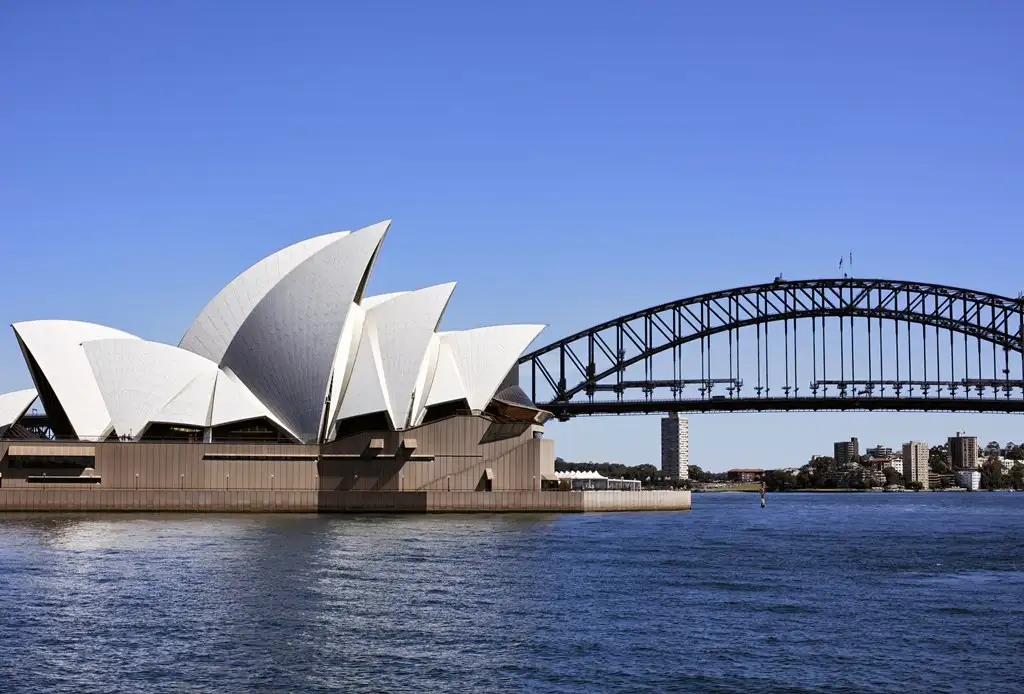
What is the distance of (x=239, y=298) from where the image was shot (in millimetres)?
68938

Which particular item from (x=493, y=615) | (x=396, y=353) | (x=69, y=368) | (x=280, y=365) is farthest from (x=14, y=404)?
(x=493, y=615)

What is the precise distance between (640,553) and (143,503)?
31.5 meters

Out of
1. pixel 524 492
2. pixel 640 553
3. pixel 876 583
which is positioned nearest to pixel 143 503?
pixel 524 492

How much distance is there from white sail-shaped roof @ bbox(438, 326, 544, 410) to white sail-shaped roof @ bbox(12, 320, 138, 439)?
17.6 meters

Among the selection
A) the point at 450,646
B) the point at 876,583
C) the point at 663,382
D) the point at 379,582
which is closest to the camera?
the point at 450,646

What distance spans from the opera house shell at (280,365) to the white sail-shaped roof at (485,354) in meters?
0.57

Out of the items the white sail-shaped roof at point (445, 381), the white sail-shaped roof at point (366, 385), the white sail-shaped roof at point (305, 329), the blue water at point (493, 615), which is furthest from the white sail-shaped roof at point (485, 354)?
the blue water at point (493, 615)

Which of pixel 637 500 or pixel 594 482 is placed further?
pixel 594 482

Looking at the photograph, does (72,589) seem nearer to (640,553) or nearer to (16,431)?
(640,553)

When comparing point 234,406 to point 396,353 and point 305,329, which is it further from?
point 396,353

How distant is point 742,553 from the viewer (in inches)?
1692

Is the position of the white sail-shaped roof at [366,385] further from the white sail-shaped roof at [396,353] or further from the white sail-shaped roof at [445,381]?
the white sail-shaped roof at [445,381]

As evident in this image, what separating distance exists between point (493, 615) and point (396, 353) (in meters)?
39.9

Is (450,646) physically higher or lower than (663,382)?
lower
